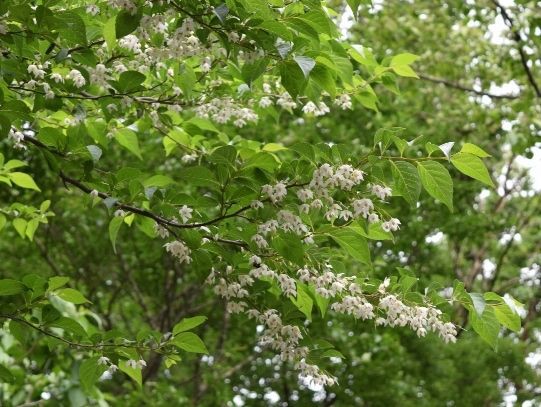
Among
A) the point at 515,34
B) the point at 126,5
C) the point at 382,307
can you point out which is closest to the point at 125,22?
the point at 126,5

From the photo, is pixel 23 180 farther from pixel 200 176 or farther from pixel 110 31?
pixel 200 176

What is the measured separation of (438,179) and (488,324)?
17.9 inches

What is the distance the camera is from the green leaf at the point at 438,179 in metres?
2.14

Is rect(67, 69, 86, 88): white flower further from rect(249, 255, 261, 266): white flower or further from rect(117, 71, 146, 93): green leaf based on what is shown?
rect(249, 255, 261, 266): white flower

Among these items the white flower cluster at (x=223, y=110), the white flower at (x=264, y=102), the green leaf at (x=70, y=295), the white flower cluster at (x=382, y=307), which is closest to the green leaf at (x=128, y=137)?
the white flower cluster at (x=223, y=110)

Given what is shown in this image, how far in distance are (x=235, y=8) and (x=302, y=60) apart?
23 cm

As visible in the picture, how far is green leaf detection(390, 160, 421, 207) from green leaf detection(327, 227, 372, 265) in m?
0.28

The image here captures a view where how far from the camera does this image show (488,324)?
2.28 meters

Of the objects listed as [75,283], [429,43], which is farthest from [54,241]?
[429,43]

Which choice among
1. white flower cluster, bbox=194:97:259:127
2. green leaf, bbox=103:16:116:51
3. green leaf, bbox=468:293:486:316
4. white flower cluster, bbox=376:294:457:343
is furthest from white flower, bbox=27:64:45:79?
green leaf, bbox=468:293:486:316

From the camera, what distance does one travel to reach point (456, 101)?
35.0 feet

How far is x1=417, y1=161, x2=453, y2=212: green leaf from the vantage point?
2139 mm

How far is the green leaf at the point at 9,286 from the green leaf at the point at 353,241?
0.97m

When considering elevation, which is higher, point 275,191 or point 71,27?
point 71,27
